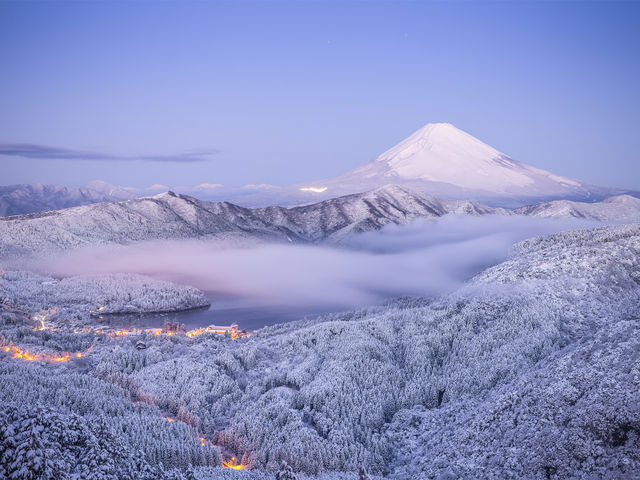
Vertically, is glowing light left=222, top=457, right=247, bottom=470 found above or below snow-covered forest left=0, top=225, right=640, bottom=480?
below

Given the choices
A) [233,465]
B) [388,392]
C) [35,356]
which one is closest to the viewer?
[233,465]

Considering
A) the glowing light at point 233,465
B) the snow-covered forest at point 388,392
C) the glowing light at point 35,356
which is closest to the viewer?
the snow-covered forest at point 388,392

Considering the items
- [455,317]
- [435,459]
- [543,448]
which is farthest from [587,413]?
[455,317]

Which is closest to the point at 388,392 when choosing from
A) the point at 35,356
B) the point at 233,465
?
the point at 233,465

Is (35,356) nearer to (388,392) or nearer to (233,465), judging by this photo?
(233,465)

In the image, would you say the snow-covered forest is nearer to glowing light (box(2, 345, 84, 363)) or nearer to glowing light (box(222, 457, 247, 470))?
glowing light (box(222, 457, 247, 470))

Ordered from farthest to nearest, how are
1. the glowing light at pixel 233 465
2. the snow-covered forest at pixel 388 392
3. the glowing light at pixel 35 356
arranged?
the glowing light at pixel 35 356 < the glowing light at pixel 233 465 < the snow-covered forest at pixel 388 392

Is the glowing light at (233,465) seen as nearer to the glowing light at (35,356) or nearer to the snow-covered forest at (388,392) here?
the snow-covered forest at (388,392)

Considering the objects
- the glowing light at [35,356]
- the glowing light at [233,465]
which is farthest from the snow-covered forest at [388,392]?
the glowing light at [35,356]

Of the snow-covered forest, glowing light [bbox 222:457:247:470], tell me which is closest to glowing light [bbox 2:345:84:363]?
the snow-covered forest
